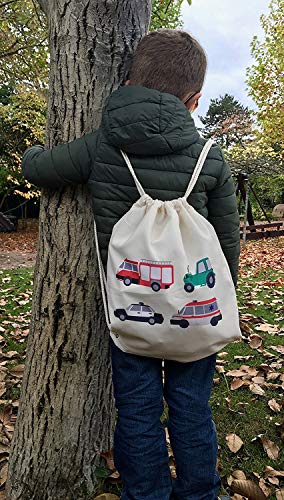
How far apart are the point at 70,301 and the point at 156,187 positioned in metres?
0.60

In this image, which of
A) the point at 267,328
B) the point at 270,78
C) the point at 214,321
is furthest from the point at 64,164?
the point at 270,78

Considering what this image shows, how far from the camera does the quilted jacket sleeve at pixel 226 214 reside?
1660 millimetres

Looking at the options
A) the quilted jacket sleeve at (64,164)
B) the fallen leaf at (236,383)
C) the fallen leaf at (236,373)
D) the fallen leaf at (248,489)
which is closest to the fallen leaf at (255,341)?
the fallen leaf at (236,373)

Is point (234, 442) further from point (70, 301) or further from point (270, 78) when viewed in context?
point (270, 78)

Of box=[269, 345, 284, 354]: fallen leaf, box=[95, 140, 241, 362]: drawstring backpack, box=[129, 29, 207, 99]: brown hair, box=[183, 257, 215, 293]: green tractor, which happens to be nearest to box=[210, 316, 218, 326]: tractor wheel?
box=[95, 140, 241, 362]: drawstring backpack

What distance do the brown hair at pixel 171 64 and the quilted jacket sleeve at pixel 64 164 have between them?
0.95 ft

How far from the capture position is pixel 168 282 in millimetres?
1453

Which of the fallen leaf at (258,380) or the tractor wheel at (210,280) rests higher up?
the tractor wheel at (210,280)

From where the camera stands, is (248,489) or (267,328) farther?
(267,328)

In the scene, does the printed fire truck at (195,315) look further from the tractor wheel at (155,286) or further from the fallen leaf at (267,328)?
the fallen leaf at (267,328)

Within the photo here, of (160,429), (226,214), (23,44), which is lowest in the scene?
(160,429)

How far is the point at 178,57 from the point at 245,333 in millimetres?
2725

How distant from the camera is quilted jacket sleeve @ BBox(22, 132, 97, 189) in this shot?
1595mm

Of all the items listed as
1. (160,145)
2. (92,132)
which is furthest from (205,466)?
(92,132)
